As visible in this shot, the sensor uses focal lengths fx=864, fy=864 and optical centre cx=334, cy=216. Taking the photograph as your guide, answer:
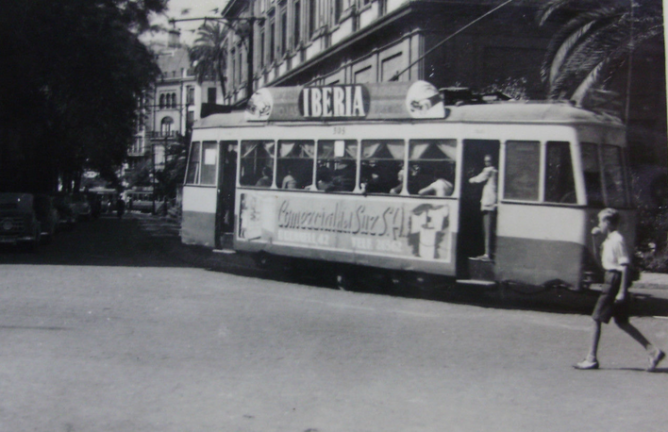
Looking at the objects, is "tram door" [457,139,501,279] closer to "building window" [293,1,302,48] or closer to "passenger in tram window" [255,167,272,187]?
"passenger in tram window" [255,167,272,187]

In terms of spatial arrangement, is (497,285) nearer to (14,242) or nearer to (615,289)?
(615,289)

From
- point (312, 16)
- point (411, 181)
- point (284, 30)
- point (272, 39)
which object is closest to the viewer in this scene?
point (411, 181)

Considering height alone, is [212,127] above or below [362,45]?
below

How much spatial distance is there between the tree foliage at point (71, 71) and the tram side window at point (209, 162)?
7.90m

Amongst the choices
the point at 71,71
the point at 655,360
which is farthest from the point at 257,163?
the point at 71,71

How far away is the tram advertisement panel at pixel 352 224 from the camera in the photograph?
1446 centimetres

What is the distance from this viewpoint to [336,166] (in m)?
16.0

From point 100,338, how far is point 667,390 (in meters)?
6.12

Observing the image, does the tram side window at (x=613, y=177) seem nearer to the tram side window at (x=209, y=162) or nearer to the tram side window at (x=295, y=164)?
the tram side window at (x=295, y=164)

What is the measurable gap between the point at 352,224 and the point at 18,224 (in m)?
12.1

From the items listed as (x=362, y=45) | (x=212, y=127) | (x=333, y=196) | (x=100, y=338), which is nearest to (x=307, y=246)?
(x=333, y=196)

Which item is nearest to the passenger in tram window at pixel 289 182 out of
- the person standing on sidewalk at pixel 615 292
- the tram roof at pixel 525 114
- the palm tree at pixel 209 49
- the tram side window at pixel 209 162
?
the tram side window at pixel 209 162

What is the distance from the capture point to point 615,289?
862 centimetres

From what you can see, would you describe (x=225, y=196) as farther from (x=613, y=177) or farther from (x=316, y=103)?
(x=613, y=177)
